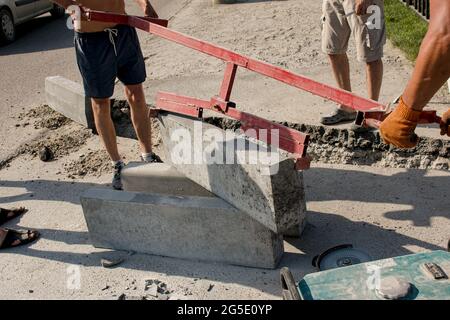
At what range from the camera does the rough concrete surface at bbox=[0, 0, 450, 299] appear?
3881 millimetres

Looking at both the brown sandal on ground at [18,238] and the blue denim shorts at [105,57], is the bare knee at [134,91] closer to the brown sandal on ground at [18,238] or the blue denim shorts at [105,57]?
the blue denim shorts at [105,57]

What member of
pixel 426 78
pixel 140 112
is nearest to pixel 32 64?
pixel 140 112

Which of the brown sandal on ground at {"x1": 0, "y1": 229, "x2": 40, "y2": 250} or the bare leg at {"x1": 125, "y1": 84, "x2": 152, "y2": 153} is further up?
the bare leg at {"x1": 125, "y1": 84, "x2": 152, "y2": 153}

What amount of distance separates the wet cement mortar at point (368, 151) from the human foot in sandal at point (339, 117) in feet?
0.29

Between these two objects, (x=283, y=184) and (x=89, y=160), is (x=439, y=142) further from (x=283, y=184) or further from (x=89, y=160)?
(x=89, y=160)

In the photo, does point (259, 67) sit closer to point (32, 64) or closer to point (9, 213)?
point (9, 213)

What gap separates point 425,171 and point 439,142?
27cm

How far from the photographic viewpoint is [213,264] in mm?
3984

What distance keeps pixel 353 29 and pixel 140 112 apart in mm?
1976

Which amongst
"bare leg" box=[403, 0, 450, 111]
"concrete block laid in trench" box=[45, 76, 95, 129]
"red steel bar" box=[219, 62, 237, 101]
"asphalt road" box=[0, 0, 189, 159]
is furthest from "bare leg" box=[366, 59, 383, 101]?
"asphalt road" box=[0, 0, 189, 159]

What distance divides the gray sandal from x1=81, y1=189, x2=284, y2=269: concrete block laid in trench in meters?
1.74

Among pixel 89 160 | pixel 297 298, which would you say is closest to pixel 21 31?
pixel 89 160

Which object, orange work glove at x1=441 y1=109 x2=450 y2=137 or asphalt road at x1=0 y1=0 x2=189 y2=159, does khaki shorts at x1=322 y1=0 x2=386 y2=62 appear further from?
asphalt road at x1=0 y1=0 x2=189 y2=159
